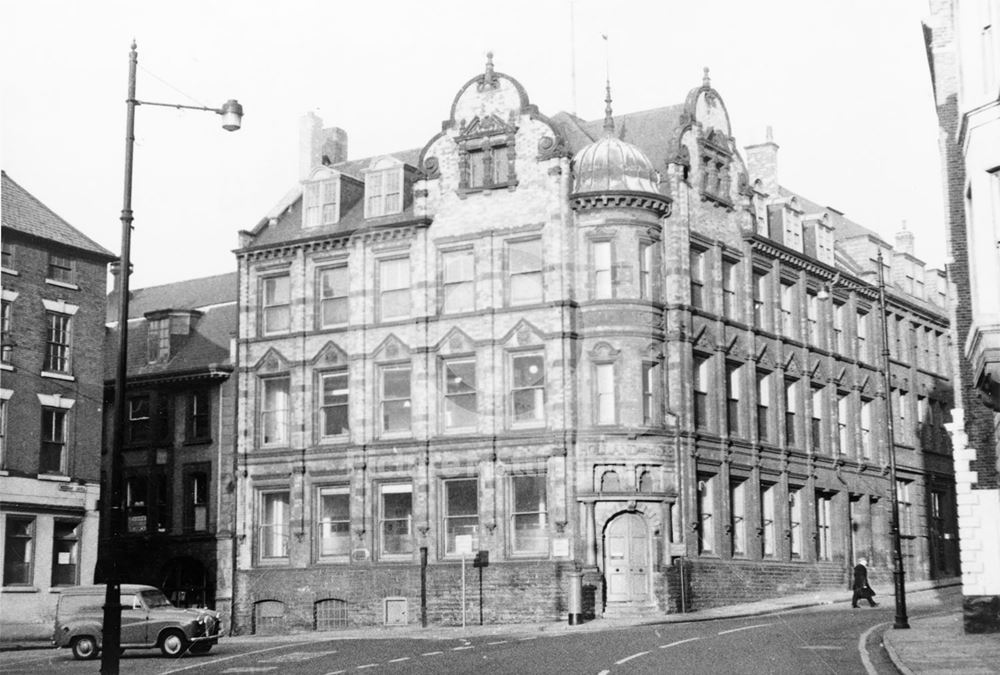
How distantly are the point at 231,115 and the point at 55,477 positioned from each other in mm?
25723

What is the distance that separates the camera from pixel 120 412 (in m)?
20.8

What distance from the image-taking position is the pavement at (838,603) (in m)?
24.5

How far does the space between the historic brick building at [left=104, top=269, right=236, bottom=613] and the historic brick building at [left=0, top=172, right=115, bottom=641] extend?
6136 millimetres

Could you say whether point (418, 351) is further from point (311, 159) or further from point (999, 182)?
point (999, 182)

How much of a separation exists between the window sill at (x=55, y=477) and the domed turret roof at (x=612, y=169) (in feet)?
59.9

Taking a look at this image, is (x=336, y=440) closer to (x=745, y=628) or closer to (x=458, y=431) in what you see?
(x=458, y=431)

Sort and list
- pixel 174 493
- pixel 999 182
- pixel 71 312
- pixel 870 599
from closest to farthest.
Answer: pixel 999 182
pixel 870 599
pixel 71 312
pixel 174 493

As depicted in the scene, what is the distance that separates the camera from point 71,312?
150 feet

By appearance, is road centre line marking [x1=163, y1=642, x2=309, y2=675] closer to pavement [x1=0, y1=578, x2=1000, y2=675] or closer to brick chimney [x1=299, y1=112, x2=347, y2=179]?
pavement [x1=0, y1=578, x2=1000, y2=675]

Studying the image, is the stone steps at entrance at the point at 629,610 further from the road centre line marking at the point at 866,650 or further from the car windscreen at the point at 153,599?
the car windscreen at the point at 153,599

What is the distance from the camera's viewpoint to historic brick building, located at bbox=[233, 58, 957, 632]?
43.8 metres

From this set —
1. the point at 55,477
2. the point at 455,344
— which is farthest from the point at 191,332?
the point at 455,344

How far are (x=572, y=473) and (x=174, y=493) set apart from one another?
1728cm

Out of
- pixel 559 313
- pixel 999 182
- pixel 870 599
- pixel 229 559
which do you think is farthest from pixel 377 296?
pixel 999 182
